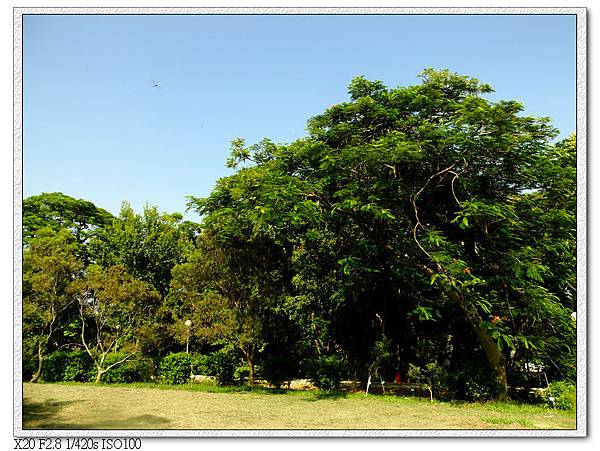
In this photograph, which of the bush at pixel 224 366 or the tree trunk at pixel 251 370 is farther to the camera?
the bush at pixel 224 366

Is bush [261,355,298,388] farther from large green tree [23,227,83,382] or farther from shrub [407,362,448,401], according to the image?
large green tree [23,227,83,382]

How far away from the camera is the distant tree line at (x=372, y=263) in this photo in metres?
8.91

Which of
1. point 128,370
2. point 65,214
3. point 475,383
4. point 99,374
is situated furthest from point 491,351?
Answer: point 65,214

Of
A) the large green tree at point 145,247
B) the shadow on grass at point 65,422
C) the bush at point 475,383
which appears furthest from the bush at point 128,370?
the bush at point 475,383

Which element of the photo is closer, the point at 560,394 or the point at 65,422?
the point at 65,422

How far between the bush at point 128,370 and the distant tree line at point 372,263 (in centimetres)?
9

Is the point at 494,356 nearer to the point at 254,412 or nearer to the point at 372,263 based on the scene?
the point at 372,263

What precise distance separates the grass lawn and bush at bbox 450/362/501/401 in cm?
47

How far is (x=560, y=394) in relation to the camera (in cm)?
864

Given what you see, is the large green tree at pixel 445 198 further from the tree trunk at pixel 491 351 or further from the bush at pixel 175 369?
the bush at pixel 175 369

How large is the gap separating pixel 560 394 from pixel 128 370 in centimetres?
1001

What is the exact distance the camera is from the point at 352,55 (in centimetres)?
770

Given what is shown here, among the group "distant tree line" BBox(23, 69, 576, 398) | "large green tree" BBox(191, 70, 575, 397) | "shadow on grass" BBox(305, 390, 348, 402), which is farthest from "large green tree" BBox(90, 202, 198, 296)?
"shadow on grass" BBox(305, 390, 348, 402)

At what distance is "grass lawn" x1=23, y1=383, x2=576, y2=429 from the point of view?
22.0 ft
